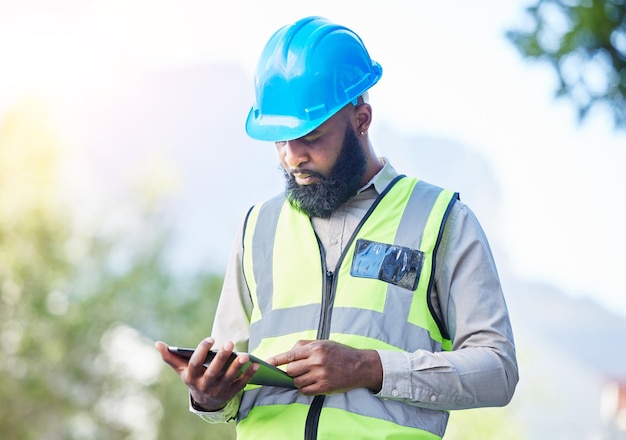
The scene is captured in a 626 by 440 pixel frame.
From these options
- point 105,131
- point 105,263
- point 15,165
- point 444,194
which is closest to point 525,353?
point 105,263

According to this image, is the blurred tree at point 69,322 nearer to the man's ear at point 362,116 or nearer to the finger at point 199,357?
the man's ear at point 362,116

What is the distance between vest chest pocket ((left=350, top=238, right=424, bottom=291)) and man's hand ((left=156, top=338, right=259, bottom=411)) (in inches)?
12.9

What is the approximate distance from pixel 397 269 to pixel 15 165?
1415 cm

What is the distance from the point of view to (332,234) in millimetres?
2035

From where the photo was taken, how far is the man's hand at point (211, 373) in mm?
1686

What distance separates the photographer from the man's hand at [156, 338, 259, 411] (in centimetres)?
169

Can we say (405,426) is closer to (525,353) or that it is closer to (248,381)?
(248,381)

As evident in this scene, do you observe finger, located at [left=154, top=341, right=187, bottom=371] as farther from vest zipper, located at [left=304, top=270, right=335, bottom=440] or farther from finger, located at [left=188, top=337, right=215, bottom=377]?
vest zipper, located at [left=304, top=270, right=335, bottom=440]

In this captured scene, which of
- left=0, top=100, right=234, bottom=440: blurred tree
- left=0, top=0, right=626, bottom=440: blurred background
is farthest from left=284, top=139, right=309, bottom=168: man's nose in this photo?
left=0, top=0, right=626, bottom=440: blurred background

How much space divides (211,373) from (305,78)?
2.14 ft

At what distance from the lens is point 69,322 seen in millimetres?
15875

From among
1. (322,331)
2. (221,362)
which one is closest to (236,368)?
(221,362)

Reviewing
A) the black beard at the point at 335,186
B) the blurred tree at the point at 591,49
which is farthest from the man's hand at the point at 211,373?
the blurred tree at the point at 591,49

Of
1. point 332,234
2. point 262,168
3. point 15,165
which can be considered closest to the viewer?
point 332,234
